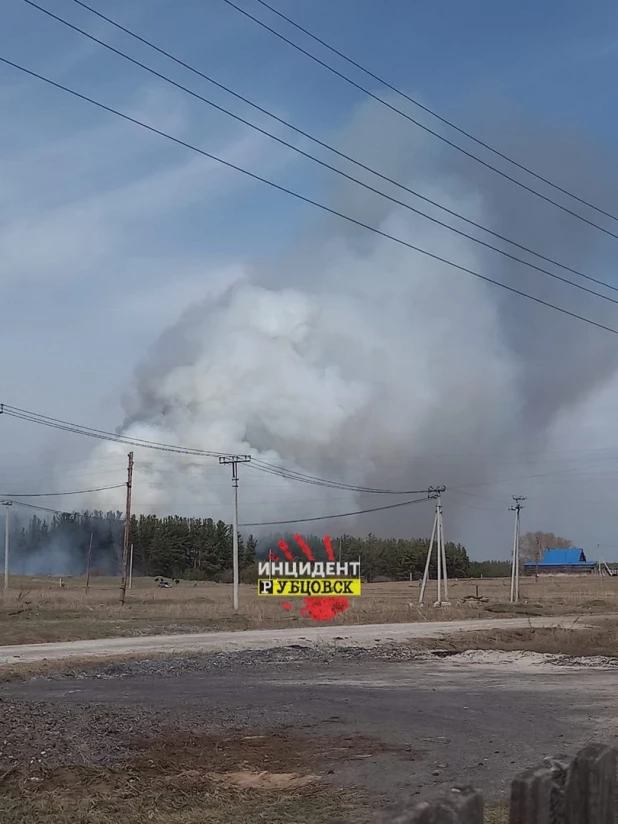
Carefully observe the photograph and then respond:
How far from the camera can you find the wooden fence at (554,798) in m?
2.19

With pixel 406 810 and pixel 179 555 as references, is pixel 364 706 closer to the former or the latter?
pixel 406 810

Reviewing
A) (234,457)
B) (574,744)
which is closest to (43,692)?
(574,744)

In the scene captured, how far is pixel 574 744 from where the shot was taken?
11.2 meters

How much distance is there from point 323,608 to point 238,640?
2026 cm

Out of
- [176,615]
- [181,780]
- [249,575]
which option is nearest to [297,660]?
[181,780]

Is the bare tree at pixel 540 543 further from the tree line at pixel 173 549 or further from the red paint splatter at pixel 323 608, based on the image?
the red paint splatter at pixel 323 608

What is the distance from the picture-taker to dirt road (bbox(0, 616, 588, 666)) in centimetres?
2745

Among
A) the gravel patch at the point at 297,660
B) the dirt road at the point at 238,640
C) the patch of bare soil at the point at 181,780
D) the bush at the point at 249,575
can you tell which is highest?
the patch of bare soil at the point at 181,780

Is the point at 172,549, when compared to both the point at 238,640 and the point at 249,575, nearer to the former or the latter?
the point at 249,575

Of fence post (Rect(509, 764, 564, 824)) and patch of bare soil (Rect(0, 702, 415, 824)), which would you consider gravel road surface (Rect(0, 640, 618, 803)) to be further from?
fence post (Rect(509, 764, 564, 824))

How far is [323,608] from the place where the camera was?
53562mm

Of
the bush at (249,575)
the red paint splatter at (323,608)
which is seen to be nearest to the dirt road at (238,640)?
the red paint splatter at (323,608)

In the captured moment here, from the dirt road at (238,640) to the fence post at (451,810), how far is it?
23550mm

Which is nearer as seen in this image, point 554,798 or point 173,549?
point 554,798
